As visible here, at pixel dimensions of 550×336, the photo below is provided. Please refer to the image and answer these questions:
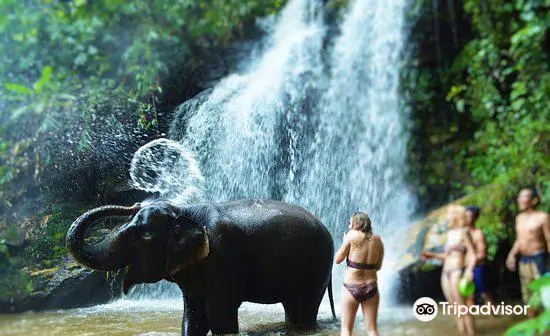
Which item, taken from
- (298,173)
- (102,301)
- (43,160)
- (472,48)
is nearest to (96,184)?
(43,160)

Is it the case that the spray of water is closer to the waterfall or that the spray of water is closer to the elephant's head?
the waterfall

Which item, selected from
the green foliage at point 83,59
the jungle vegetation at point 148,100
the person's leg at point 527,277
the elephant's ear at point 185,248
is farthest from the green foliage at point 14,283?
the person's leg at point 527,277

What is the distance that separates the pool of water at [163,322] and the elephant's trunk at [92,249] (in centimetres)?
85

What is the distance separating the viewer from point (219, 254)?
11.4 ft

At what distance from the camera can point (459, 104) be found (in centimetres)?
653

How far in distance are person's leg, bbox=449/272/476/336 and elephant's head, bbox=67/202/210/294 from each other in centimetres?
153

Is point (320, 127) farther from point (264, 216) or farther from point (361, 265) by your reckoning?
point (361, 265)

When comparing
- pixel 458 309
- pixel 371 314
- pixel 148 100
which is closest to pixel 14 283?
pixel 148 100

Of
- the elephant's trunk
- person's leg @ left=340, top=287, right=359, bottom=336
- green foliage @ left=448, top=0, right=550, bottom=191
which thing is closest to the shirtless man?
person's leg @ left=340, top=287, right=359, bottom=336

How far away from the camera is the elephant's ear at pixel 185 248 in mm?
3361

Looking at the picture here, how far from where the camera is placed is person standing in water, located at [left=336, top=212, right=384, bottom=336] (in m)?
3.17

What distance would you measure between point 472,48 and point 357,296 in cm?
465

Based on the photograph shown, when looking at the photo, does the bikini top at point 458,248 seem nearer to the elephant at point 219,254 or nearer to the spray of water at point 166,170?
the elephant at point 219,254

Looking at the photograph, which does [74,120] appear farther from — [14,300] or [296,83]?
[296,83]
